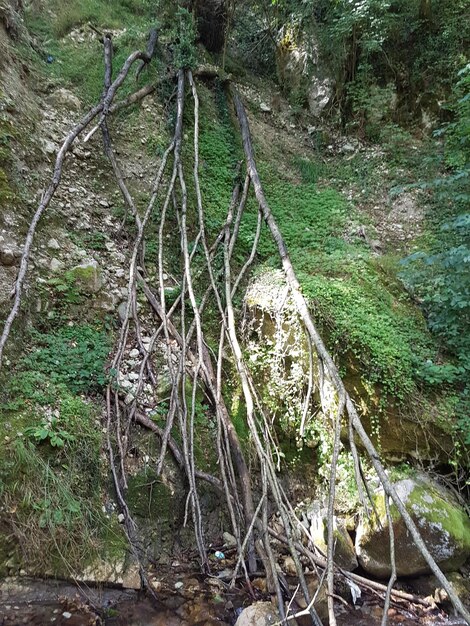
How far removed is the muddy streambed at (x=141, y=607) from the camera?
2.29 meters

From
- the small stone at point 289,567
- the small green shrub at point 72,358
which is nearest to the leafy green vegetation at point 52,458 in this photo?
the small green shrub at point 72,358

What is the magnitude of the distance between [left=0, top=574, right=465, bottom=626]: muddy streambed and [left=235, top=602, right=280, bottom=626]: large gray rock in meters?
0.14

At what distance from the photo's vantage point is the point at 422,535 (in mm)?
2986

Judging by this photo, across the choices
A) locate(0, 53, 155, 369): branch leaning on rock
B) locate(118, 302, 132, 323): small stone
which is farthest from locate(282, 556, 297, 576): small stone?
locate(0, 53, 155, 369): branch leaning on rock

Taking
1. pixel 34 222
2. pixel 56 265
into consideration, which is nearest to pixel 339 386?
pixel 56 265

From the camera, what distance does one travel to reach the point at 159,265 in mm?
4074

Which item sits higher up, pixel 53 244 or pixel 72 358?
pixel 53 244

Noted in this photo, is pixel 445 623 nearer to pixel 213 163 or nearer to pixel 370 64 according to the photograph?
pixel 213 163

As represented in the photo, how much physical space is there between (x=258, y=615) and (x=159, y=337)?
230 centimetres

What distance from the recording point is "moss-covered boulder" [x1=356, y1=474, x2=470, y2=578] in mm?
2969

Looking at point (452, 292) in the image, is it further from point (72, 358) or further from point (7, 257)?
point (7, 257)

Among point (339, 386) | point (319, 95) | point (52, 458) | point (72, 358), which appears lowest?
point (52, 458)

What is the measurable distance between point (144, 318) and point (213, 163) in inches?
113

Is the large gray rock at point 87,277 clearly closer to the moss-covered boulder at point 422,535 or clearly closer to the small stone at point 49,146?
the small stone at point 49,146
